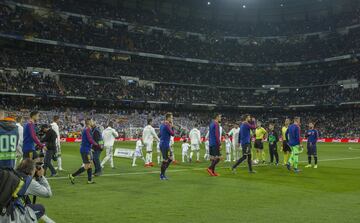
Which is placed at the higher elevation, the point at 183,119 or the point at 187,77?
the point at 187,77

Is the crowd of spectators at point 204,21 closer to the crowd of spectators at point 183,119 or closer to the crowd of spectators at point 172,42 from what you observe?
the crowd of spectators at point 172,42

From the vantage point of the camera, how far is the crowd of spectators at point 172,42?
5909 cm

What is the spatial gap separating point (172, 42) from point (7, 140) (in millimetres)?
68160

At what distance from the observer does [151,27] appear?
71.6 metres

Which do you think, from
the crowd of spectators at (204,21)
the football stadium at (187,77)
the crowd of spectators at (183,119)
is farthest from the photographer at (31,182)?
the crowd of spectators at (204,21)

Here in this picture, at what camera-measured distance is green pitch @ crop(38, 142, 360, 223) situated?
864 centimetres

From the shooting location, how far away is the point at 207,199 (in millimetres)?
10797

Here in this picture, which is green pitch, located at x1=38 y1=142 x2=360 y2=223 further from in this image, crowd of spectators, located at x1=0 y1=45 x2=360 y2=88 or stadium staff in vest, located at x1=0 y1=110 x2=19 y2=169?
crowd of spectators, located at x1=0 y1=45 x2=360 y2=88

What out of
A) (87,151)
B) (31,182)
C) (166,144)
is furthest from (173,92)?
(31,182)

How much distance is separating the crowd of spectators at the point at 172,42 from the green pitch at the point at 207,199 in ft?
158

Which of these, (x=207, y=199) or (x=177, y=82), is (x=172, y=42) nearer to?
(x=177, y=82)

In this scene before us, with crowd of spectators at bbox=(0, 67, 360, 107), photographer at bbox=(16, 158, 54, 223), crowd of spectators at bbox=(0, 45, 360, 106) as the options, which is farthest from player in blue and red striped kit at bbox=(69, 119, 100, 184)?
crowd of spectators at bbox=(0, 45, 360, 106)

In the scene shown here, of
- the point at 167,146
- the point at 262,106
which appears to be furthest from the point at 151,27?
the point at 167,146

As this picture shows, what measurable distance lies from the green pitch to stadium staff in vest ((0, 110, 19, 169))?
1.81 meters
